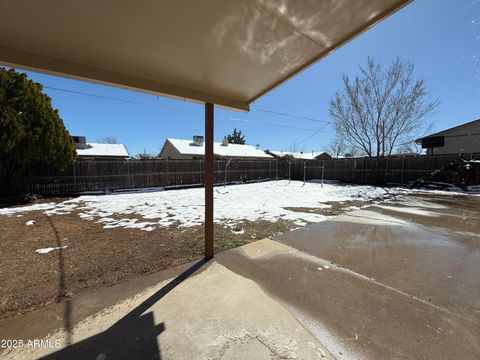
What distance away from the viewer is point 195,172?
13.9 metres

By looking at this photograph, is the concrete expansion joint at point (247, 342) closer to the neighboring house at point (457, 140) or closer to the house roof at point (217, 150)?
the house roof at point (217, 150)

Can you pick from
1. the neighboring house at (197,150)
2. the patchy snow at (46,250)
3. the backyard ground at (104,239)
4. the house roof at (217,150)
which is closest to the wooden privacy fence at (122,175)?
the backyard ground at (104,239)

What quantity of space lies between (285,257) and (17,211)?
759 centimetres

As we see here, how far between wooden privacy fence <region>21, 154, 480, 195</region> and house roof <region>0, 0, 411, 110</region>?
969cm

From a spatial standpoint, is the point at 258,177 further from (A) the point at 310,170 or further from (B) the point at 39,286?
(B) the point at 39,286

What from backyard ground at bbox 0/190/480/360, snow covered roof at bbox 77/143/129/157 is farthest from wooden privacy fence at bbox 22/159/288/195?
backyard ground at bbox 0/190/480/360

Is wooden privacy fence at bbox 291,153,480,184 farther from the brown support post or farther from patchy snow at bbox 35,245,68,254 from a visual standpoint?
patchy snow at bbox 35,245,68,254

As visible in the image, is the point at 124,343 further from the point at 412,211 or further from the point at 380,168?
the point at 380,168

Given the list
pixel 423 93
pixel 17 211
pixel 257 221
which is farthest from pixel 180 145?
pixel 423 93

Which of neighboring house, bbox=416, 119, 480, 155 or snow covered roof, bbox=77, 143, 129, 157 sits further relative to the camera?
snow covered roof, bbox=77, 143, 129, 157

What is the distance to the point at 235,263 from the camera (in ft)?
9.69

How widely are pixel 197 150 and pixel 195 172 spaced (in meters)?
6.43

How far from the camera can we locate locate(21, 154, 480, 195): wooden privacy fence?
375 inches

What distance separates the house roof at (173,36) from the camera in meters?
1.48
